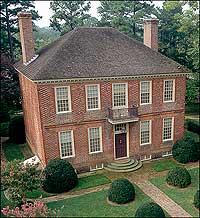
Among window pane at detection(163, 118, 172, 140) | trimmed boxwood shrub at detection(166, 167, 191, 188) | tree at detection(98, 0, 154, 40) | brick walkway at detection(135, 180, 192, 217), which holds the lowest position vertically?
brick walkway at detection(135, 180, 192, 217)

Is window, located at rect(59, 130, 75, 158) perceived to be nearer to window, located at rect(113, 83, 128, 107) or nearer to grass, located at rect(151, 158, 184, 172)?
window, located at rect(113, 83, 128, 107)

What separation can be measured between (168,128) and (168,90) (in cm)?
338

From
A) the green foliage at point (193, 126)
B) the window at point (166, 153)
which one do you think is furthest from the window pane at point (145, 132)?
the green foliage at point (193, 126)

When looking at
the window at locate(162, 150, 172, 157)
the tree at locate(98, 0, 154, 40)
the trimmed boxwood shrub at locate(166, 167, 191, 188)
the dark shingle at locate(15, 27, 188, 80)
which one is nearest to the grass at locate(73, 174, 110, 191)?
the trimmed boxwood shrub at locate(166, 167, 191, 188)

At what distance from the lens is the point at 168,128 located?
81.0 ft

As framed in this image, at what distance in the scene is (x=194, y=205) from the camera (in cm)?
1692

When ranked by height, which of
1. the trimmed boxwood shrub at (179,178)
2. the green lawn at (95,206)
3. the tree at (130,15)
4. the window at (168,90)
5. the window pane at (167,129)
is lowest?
the green lawn at (95,206)

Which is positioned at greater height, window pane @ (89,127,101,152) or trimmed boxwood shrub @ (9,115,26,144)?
window pane @ (89,127,101,152)

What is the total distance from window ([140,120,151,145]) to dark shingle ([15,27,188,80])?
4.27m

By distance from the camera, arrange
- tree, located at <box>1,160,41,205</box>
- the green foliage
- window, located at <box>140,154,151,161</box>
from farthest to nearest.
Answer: the green foliage → window, located at <box>140,154,151,161</box> → tree, located at <box>1,160,41,205</box>

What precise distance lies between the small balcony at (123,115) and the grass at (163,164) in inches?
169

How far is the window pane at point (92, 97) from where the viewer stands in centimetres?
2138

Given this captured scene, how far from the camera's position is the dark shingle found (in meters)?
20.6

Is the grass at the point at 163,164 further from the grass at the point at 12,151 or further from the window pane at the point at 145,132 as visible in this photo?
the grass at the point at 12,151
